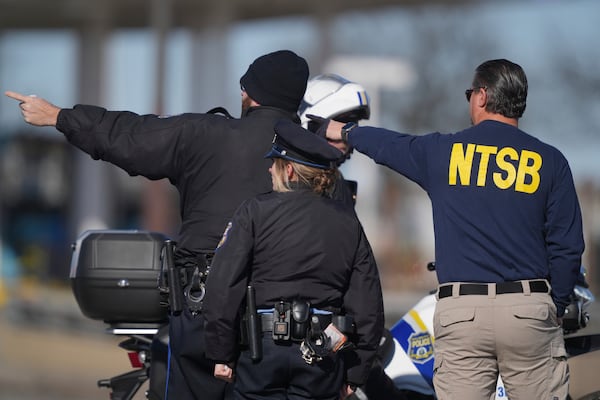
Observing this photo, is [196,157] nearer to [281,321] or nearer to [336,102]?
[281,321]

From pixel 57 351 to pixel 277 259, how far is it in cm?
1337

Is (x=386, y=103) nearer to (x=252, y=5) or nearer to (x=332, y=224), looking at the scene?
(x=252, y=5)

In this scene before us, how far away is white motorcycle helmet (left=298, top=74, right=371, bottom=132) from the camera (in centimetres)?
612

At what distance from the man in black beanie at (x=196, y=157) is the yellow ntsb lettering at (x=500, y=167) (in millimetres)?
875

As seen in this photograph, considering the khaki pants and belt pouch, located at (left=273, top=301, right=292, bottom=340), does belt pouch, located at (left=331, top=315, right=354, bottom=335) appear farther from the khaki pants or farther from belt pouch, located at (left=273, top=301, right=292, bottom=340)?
the khaki pants

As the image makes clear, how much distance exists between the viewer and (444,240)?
4867 mm

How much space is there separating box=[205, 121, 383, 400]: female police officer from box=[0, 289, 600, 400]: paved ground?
11.6 ft

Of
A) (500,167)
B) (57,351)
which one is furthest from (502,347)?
(57,351)

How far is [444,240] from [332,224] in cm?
49

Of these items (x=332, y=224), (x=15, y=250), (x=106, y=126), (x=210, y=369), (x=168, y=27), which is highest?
(x=168, y=27)

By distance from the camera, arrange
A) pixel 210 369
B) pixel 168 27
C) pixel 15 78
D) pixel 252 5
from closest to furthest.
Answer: pixel 210 369 → pixel 168 27 → pixel 252 5 → pixel 15 78

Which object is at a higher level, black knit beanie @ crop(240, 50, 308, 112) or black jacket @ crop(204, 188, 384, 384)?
black knit beanie @ crop(240, 50, 308, 112)

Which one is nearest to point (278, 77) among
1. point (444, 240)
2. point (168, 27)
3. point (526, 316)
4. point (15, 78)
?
point (444, 240)

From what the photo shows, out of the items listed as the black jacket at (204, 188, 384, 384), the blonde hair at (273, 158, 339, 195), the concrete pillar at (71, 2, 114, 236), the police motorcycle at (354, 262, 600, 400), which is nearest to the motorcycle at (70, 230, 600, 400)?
the police motorcycle at (354, 262, 600, 400)
